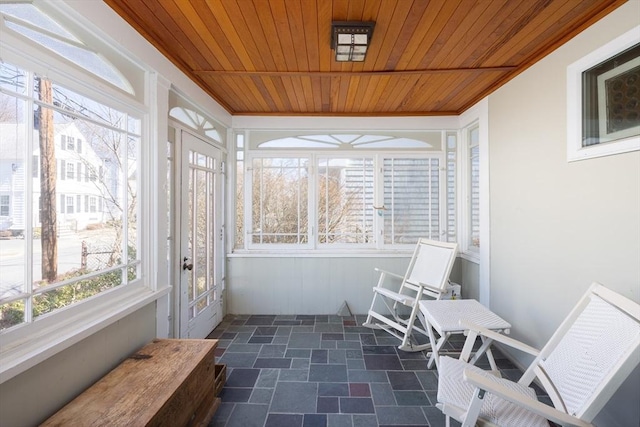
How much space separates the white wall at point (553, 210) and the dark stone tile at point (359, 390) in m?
1.32

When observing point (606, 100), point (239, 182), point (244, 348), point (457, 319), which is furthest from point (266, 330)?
point (606, 100)

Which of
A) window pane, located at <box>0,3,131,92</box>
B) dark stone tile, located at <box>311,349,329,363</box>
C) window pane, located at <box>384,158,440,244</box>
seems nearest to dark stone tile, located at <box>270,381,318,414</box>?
dark stone tile, located at <box>311,349,329,363</box>

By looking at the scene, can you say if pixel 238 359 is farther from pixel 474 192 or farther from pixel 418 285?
pixel 474 192

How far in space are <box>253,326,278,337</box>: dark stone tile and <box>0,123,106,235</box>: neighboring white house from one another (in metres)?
1.97

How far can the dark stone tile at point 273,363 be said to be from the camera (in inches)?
96.3

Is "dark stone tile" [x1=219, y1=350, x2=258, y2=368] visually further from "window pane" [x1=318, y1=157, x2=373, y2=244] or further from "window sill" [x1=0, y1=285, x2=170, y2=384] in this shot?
"window pane" [x1=318, y1=157, x2=373, y2=244]

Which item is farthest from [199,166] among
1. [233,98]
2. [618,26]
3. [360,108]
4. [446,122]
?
[618,26]

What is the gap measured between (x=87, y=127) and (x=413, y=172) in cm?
314

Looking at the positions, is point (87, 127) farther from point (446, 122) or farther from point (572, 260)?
point (446, 122)

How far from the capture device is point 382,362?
2500 millimetres

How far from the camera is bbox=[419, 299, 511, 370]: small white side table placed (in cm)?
201

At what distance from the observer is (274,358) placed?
257cm

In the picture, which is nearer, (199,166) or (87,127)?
(87,127)

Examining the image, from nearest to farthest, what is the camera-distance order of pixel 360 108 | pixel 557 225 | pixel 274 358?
pixel 557 225 < pixel 274 358 < pixel 360 108
